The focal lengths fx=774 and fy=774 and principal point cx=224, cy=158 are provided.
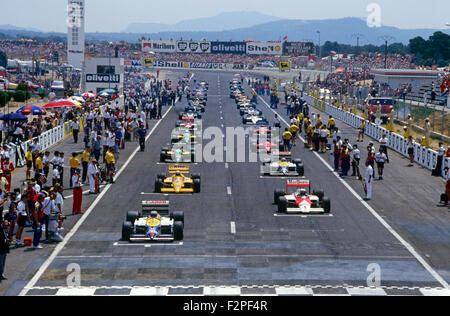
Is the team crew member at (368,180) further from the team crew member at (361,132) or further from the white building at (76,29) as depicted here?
the white building at (76,29)

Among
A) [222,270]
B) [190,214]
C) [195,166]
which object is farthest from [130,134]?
[222,270]

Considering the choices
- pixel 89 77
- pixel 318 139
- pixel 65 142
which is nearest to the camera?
pixel 318 139

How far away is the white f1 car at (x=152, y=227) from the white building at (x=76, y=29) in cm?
13176

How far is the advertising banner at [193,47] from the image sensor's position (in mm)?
167500

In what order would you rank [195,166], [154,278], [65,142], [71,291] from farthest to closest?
[65,142] < [195,166] < [154,278] < [71,291]

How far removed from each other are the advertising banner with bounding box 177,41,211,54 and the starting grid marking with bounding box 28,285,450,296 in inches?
6002

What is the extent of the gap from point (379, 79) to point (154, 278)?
73.0 m

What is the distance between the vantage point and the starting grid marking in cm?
1666

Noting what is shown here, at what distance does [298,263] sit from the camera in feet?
64.2

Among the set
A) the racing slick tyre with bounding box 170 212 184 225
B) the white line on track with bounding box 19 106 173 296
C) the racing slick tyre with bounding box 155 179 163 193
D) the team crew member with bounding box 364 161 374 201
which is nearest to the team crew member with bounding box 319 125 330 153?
the white line on track with bounding box 19 106 173 296

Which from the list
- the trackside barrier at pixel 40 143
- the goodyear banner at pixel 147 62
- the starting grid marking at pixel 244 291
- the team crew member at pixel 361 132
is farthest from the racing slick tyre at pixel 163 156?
the goodyear banner at pixel 147 62

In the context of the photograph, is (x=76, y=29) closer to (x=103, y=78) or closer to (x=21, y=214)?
(x=103, y=78)

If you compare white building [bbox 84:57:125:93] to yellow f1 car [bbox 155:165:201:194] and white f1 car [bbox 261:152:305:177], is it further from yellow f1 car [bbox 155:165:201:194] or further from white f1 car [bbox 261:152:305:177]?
yellow f1 car [bbox 155:165:201:194]

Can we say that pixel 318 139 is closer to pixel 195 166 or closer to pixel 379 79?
pixel 195 166
